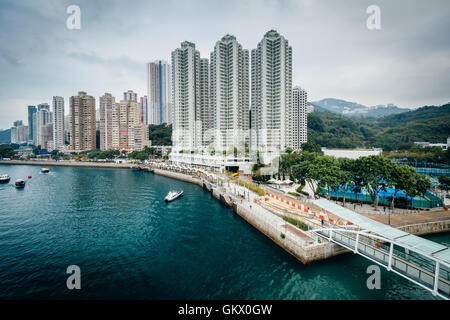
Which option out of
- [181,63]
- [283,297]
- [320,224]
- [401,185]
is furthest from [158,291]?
[181,63]

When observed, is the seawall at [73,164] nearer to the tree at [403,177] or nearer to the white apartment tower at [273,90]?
the white apartment tower at [273,90]

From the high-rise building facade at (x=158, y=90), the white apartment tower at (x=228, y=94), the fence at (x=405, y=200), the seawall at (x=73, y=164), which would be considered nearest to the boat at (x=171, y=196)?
the fence at (x=405, y=200)

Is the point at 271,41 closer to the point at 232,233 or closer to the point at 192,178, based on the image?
the point at 192,178

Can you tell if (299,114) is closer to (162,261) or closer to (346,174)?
(346,174)

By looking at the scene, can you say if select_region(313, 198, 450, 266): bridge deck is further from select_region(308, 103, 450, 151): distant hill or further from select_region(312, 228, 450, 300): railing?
select_region(308, 103, 450, 151): distant hill

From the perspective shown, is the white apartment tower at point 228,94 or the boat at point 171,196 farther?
the white apartment tower at point 228,94
